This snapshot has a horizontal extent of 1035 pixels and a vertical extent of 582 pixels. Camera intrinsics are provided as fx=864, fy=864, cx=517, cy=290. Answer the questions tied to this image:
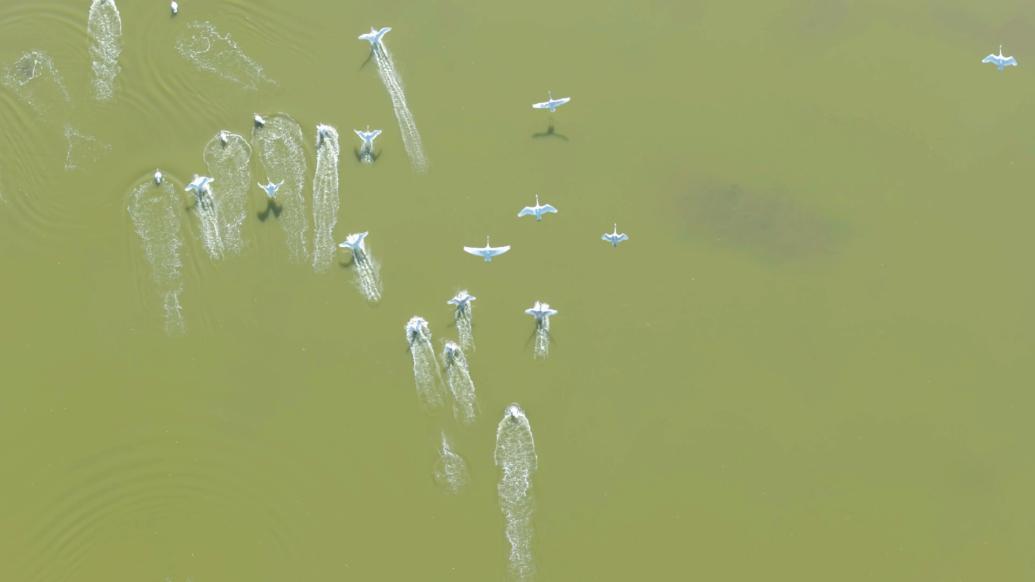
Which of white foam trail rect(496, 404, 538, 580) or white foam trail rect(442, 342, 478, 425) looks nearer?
white foam trail rect(496, 404, 538, 580)

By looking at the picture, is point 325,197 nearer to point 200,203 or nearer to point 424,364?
point 200,203

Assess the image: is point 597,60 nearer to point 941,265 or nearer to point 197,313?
point 941,265

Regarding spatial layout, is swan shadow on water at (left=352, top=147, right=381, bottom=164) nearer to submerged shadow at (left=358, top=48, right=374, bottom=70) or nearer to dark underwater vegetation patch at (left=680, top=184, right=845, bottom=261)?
submerged shadow at (left=358, top=48, right=374, bottom=70)

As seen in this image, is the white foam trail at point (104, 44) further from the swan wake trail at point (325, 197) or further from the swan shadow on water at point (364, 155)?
the swan shadow on water at point (364, 155)

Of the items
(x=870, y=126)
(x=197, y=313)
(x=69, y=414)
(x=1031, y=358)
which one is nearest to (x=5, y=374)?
(x=69, y=414)

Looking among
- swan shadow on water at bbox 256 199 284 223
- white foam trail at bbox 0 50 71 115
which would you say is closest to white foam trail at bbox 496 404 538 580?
swan shadow on water at bbox 256 199 284 223

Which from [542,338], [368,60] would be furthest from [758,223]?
[368,60]
